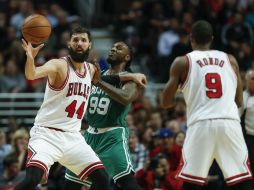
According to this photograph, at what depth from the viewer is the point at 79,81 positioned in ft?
31.6

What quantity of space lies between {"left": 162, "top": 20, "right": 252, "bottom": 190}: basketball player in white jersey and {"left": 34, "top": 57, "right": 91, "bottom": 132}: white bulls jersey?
1075 millimetres

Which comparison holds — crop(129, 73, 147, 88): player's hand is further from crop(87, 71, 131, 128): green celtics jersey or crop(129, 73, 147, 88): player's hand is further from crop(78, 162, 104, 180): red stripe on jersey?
crop(78, 162, 104, 180): red stripe on jersey

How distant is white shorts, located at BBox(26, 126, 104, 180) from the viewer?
30.7ft

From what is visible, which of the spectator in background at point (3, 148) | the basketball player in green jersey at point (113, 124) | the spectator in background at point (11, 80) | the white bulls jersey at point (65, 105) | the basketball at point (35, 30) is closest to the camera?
the white bulls jersey at point (65, 105)

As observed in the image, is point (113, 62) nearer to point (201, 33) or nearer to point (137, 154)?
point (201, 33)

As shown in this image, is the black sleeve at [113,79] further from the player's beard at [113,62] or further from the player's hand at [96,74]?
the player's hand at [96,74]

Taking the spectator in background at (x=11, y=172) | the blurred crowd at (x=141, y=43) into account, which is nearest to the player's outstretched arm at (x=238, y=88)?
the blurred crowd at (x=141, y=43)

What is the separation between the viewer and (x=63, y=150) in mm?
9445

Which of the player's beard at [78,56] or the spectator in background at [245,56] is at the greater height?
the player's beard at [78,56]

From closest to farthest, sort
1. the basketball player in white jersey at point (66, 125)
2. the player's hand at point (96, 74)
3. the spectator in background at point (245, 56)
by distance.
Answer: the basketball player in white jersey at point (66, 125) < the player's hand at point (96, 74) < the spectator in background at point (245, 56)

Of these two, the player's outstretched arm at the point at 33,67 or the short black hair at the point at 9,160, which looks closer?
the player's outstretched arm at the point at 33,67

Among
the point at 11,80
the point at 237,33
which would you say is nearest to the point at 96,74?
the point at 11,80

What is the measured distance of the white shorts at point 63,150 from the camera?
934 cm

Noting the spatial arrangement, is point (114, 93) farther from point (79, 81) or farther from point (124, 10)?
point (124, 10)
